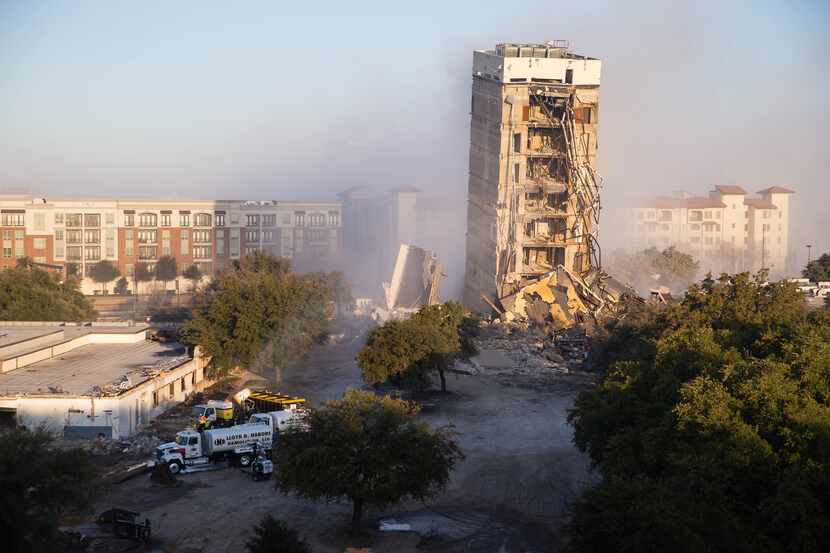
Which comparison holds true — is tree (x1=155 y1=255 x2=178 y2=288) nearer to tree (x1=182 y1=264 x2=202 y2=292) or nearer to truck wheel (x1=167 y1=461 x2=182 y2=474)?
tree (x1=182 y1=264 x2=202 y2=292)

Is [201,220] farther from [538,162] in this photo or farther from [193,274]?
[538,162]

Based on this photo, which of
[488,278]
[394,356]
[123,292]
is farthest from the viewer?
[123,292]

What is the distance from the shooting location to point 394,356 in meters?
33.7

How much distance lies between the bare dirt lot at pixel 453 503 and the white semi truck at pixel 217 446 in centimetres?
49

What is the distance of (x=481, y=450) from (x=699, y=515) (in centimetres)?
1257

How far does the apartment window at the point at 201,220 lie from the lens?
7188 cm

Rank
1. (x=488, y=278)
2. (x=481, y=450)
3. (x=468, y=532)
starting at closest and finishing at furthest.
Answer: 1. (x=468, y=532)
2. (x=481, y=450)
3. (x=488, y=278)

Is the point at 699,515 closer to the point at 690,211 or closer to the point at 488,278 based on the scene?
the point at 488,278

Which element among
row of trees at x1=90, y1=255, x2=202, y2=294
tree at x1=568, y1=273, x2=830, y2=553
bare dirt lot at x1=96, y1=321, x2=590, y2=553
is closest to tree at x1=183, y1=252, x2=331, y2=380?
bare dirt lot at x1=96, y1=321, x2=590, y2=553

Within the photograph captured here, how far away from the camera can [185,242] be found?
71.9m

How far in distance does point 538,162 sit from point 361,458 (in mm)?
31271

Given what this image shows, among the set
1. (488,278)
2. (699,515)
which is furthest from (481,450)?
(488,278)

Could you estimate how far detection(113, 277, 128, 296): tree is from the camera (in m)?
70.2

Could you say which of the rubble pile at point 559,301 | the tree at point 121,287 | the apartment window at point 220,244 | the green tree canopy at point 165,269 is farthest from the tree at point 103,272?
the rubble pile at point 559,301
